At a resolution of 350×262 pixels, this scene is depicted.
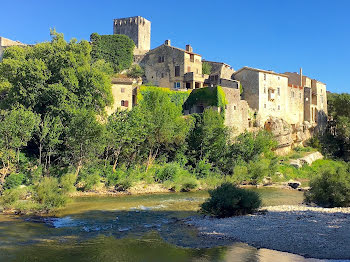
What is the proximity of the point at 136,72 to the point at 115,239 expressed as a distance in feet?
146

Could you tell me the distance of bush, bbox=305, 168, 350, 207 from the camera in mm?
22344

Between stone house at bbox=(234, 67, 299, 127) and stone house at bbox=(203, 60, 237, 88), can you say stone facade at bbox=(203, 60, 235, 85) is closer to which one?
stone house at bbox=(203, 60, 237, 88)

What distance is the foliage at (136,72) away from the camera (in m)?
58.1

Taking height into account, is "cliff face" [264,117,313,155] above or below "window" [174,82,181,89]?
below

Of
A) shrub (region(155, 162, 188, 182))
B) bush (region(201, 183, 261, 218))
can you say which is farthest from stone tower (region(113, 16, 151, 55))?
bush (region(201, 183, 261, 218))

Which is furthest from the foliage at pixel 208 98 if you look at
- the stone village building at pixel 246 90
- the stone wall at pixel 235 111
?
the stone wall at pixel 235 111

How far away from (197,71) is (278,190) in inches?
1040

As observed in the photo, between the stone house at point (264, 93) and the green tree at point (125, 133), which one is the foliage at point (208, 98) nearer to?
the stone house at point (264, 93)

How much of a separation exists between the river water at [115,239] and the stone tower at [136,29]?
65.7 metres

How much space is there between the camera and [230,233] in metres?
16.8

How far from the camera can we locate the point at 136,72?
191ft

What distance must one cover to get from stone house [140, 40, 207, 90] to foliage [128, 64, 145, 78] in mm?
979

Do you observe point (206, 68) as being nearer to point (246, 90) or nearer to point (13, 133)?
point (246, 90)

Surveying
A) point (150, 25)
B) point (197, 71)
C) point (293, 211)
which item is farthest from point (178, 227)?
point (150, 25)
